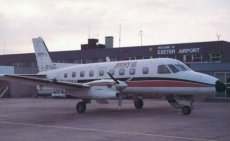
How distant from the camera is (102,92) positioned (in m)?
22.3

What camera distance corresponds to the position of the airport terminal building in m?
41.4

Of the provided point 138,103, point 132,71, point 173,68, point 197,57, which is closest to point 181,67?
point 173,68

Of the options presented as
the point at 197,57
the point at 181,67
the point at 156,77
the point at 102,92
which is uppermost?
the point at 197,57

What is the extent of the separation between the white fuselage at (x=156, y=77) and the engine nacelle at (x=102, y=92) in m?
0.28

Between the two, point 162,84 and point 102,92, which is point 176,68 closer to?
point 162,84

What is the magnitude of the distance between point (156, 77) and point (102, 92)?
339 cm

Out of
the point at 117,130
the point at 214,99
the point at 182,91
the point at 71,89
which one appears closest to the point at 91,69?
the point at 71,89

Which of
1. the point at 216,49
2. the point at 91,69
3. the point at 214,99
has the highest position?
the point at 216,49

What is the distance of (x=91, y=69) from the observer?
85.0 ft

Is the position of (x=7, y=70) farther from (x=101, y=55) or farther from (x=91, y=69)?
(x=91, y=69)

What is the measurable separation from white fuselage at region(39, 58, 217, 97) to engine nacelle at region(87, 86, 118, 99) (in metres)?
0.28

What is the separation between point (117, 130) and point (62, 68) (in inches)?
595

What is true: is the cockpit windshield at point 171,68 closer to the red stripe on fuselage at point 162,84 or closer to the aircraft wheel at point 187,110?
the red stripe on fuselage at point 162,84

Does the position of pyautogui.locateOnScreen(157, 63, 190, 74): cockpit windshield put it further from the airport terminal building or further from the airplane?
the airport terminal building
